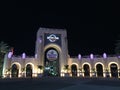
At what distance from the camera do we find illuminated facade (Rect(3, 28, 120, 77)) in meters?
53.1

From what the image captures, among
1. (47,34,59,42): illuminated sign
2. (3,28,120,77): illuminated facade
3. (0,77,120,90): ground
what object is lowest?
(0,77,120,90): ground

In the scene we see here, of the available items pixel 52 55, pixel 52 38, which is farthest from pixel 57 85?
pixel 52 38

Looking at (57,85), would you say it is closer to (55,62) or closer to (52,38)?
(55,62)

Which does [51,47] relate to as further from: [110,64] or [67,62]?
[110,64]

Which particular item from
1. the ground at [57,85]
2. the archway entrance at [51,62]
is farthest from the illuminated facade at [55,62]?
the ground at [57,85]

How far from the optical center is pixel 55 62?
5800 centimetres

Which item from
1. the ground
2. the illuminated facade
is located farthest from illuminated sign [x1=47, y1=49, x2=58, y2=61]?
the ground

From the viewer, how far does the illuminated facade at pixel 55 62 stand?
53.1 m

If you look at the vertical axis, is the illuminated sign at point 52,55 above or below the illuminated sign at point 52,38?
below

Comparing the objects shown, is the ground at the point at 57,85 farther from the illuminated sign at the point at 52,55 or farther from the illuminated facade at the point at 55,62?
the illuminated sign at the point at 52,55

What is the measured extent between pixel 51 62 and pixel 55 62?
1400mm

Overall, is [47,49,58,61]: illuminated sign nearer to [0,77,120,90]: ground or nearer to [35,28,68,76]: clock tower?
[35,28,68,76]: clock tower

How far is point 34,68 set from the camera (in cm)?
5381

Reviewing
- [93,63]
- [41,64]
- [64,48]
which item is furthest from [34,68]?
[93,63]
